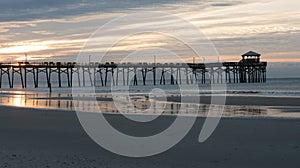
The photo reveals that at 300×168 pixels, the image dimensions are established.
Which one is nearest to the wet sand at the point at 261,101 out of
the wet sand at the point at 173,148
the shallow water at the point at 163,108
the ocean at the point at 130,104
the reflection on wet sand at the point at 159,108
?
the ocean at the point at 130,104

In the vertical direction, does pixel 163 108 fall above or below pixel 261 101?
above

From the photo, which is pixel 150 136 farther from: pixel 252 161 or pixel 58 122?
pixel 58 122

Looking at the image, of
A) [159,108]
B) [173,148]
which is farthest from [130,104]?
[173,148]

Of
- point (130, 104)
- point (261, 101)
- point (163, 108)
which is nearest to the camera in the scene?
point (163, 108)

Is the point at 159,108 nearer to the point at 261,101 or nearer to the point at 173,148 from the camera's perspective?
the point at 261,101

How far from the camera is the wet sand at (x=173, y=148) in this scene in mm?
8578

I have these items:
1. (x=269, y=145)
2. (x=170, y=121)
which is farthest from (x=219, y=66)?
(x=269, y=145)

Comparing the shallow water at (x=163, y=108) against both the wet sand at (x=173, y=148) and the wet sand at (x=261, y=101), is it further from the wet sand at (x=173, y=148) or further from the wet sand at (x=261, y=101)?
the wet sand at (x=173, y=148)

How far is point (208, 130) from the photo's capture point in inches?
525

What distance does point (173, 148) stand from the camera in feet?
33.7

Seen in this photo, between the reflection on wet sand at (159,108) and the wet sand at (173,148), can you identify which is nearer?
the wet sand at (173,148)

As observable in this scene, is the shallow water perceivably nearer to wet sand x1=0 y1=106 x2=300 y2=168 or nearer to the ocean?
the ocean

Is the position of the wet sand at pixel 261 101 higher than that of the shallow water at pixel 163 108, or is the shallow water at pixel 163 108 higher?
the shallow water at pixel 163 108

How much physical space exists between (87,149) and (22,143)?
6.68ft
